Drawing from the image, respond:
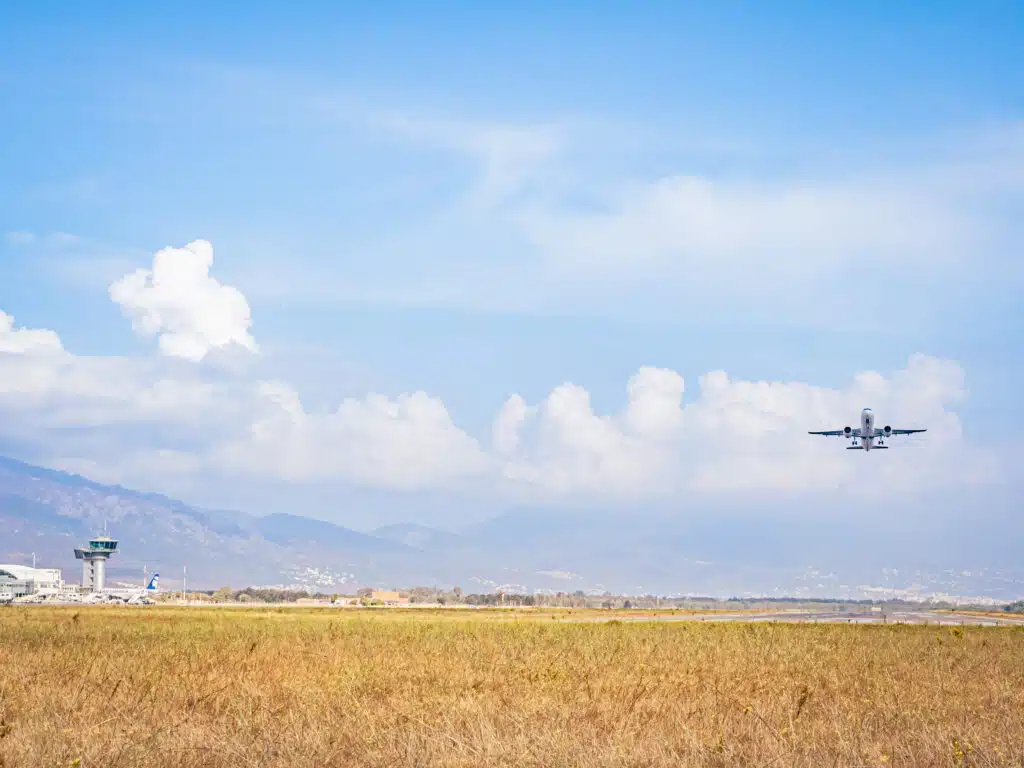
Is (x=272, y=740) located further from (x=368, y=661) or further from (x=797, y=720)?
(x=368, y=661)

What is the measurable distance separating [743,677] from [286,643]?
16.0m

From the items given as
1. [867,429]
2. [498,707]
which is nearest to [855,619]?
[867,429]

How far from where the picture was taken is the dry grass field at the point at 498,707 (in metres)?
14.1

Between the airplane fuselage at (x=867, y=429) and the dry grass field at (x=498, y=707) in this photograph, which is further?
the airplane fuselage at (x=867, y=429)

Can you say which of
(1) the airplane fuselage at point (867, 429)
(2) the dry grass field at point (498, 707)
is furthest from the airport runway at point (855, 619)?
(2) the dry grass field at point (498, 707)

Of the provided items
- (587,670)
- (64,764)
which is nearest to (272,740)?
(64,764)

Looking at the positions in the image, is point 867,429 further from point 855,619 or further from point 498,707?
point 498,707

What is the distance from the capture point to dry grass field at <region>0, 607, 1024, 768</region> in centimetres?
1407

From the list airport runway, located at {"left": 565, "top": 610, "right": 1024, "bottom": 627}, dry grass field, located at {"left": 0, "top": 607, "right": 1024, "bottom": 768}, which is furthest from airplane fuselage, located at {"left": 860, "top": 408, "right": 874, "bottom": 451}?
dry grass field, located at {"left": 0, "top": 607, "right": 1024, "bottom": 768}

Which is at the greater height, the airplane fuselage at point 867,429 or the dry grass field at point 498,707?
the airplane fuselage at point 867,429

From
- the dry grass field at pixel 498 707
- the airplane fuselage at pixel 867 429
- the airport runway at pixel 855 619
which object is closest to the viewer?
the dry grass field at pixel 498 707

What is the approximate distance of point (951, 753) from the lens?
46.7 feet

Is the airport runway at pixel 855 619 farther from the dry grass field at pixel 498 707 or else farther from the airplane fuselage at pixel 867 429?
the dry grass field at pixel 498 707

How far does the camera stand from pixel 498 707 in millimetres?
17984
